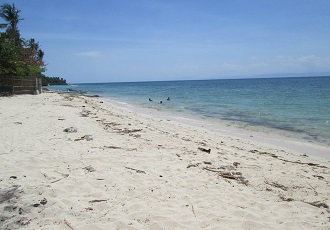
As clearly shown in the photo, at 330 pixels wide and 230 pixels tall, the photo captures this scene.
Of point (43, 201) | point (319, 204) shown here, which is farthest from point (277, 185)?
point (43, 201)

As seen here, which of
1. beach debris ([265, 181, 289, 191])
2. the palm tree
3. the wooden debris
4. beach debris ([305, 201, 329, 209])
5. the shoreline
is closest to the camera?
the wooden debris

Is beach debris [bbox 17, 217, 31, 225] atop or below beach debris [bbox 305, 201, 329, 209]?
atop

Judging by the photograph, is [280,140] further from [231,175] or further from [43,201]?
A: [43,201]

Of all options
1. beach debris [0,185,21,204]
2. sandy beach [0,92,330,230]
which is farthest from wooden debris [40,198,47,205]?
beach debris [0,185,21,204]

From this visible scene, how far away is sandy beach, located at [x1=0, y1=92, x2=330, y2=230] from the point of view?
11.8ft

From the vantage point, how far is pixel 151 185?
15.4 feet

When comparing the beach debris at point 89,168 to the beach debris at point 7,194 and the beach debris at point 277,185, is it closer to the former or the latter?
the beach debris at point 7,194

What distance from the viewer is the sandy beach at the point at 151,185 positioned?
11.8ft

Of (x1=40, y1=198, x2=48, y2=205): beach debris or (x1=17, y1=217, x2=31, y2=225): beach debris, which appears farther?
(x1=40, y1=198, x2=48, y2=205): beach debris

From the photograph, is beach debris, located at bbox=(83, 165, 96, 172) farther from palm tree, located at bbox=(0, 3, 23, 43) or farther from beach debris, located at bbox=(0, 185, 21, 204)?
palm tree, located at bbox=(0, 3, 23, 43)

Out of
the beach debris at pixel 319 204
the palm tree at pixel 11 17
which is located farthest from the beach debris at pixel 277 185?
the palm tree at pixel 11 17

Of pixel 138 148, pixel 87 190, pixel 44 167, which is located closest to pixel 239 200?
pixel 87 190

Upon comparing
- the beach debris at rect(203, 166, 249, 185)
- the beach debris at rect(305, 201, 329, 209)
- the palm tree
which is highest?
the palm tree

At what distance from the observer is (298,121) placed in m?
14.7
